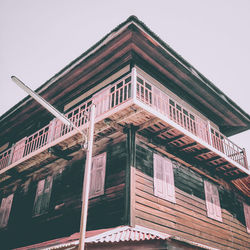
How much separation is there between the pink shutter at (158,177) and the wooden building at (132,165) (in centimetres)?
6

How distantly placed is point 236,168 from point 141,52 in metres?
7.22

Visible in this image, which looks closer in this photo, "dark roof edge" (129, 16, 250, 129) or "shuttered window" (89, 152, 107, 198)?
"shuttered window" (89, 152, 107, 198)

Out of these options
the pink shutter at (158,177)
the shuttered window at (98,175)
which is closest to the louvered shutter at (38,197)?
the shuttered window at (98,175)

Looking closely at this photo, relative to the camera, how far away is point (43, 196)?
12.9 meters

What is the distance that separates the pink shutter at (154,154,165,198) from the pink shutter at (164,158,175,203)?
272 millimetres

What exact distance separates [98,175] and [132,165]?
1.65m

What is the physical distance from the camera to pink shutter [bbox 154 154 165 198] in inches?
394

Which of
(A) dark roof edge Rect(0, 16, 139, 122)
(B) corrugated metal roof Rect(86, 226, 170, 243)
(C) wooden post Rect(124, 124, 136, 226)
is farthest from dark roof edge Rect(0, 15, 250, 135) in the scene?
(B) corrugated metal roof Rect(86, 226, 170, 243)

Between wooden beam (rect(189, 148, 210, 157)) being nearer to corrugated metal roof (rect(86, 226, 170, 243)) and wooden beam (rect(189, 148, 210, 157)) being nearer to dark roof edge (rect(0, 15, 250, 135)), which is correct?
dark roof edge (rect(0, 15, 250, 135))

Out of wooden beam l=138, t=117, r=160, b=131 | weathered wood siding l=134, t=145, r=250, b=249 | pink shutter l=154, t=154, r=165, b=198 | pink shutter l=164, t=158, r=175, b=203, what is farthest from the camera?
pink shutter l=164, t=158, r=175, b=203

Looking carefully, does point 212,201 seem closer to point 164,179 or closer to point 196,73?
point 164,179

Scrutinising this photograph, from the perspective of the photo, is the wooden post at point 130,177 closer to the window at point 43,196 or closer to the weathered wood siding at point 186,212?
the weathered wood siding at point 186,212

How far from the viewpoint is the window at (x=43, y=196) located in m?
12.5

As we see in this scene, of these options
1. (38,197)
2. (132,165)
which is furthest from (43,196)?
(132,165)
